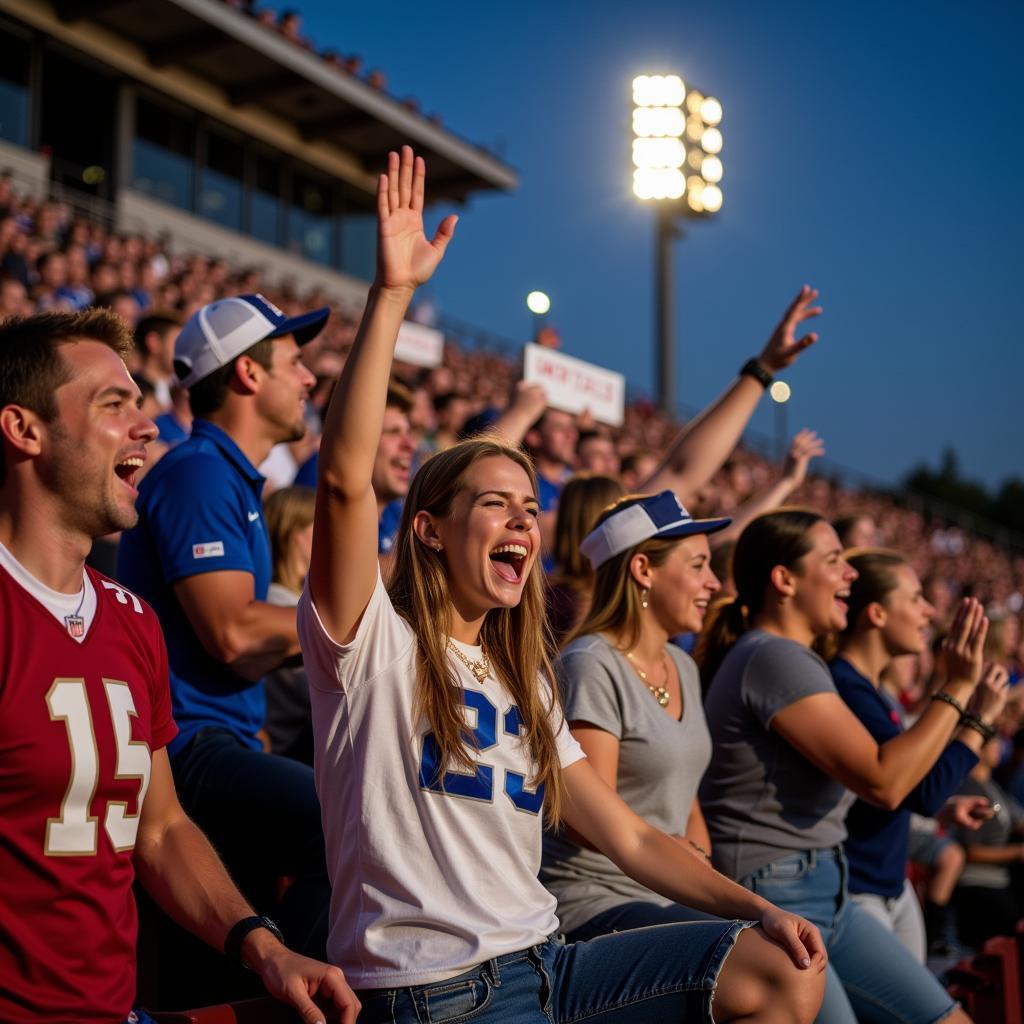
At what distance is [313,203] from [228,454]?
28.3 meters

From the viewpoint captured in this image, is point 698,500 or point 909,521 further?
point 909,521

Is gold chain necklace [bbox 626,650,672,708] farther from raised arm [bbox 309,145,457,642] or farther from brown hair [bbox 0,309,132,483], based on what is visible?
brown hair [bbox 0,309,132,483]

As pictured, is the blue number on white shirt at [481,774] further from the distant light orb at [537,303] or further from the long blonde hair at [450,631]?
the distant light orb at [537,303]

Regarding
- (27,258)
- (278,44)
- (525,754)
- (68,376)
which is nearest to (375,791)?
(525,754)

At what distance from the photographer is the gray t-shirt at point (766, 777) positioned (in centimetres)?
380

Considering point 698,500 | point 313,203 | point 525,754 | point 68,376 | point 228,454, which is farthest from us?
point 313,203

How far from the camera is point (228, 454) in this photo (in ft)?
11.8

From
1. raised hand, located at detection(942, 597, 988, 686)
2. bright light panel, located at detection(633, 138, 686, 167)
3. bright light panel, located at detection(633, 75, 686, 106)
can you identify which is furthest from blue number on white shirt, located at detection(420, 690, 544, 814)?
bright light panel, located at detection(633, 75, 686, 106)

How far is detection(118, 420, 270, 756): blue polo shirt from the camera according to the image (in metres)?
3.26

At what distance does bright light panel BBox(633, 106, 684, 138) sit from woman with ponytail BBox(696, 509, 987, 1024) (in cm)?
1101

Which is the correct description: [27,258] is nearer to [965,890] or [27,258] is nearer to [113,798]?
→ [965,890]

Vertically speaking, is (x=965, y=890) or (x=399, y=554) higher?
(x=399, y=554)

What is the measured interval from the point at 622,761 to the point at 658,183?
1146cm

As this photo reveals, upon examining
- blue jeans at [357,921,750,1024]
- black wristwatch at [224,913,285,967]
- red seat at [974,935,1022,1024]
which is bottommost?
red seat at [974,935,1022,1024]
